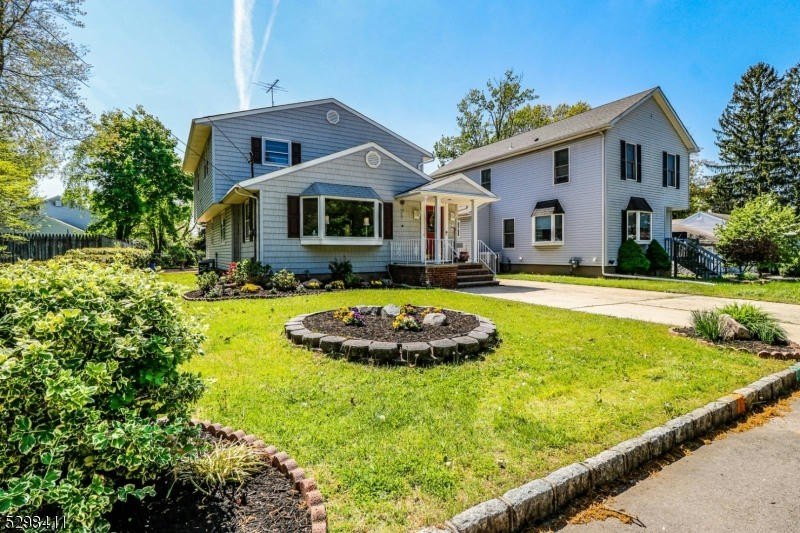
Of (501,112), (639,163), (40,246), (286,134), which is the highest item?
(501,112)

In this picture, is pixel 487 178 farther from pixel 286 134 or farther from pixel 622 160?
pixel 286 134

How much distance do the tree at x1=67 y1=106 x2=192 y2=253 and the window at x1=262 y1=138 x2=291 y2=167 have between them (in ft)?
48.5

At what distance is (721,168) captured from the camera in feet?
108

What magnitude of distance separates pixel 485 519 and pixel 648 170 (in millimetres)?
19379

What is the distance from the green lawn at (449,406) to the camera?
215 cm

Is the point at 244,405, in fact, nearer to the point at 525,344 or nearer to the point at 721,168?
the point at 525,344

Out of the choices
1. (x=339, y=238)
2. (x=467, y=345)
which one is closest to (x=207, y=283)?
(x=339, y=238)

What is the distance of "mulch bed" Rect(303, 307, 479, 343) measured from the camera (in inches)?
191

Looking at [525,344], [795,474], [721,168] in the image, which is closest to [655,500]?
[795,474]

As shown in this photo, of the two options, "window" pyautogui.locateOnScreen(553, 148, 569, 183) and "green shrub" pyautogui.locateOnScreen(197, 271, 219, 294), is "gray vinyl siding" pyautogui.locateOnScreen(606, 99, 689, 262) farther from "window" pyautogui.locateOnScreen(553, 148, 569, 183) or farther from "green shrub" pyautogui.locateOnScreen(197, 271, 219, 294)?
"green shrub" pyautogui.locateOnScreen(197, 271, 219, 294)

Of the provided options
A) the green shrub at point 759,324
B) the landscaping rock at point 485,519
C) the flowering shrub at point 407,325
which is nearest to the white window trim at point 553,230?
the green shrub at point 759,324

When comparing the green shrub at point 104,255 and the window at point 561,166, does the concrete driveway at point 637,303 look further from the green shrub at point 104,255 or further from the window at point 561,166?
the green shrub at point 104,255

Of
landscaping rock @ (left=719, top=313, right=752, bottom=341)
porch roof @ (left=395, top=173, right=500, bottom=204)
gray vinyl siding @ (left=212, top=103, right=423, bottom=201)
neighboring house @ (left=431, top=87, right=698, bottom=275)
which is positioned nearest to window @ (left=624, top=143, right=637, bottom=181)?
neighboring house @ (left=431, top=87, right=698, bottom=275)

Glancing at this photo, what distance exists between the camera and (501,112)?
32.0 m
